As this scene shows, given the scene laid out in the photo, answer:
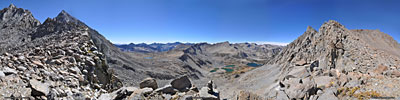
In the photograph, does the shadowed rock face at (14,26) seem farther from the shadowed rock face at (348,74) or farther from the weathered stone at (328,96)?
the weathered stone at (328,96)

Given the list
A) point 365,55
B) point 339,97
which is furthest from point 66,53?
point 365,55

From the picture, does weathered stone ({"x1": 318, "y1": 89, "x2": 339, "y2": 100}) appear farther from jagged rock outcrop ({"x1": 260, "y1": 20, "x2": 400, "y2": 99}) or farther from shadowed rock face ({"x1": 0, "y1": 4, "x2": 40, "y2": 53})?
shadowed rock face ({"x1": 0, "y1": 4, "x2": 40, "y2": 53})

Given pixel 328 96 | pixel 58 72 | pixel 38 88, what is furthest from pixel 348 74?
pixel 58 72

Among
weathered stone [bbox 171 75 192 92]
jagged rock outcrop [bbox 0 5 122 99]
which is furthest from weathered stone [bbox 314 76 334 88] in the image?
jagged rock outcrop [bbox 0 5 122 99]

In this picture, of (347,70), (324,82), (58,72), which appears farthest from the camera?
(347,70)

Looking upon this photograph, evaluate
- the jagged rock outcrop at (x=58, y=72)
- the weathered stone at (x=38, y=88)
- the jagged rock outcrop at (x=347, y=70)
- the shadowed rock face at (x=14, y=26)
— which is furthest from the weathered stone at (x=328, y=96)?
the shadowed rock face at (x=14, y=26)

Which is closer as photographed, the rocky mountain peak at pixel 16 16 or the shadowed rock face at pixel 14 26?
the shadowed rock face at pixel 14 26

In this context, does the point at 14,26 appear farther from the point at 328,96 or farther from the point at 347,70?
the point at 347,70

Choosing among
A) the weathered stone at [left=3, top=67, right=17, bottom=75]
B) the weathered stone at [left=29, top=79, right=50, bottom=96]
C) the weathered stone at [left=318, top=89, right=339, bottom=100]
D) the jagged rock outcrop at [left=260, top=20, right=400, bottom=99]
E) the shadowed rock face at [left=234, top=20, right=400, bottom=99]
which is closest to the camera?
the weathered stone at [left=29, top=79, right=50, bottom=96]

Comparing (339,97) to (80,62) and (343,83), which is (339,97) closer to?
(343,83)

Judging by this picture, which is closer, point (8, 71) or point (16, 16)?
Result: point (8, 71)

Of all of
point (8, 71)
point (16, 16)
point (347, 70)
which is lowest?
point (347, 70)
